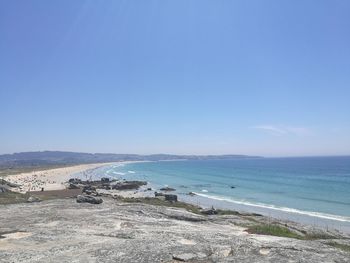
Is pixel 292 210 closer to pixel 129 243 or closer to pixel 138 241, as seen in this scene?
pixel 138 241

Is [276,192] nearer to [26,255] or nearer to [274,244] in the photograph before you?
[274,244]

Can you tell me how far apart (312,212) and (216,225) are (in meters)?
30.8

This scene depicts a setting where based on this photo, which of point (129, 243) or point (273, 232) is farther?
point (273, 232)

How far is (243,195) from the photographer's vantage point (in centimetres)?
8731

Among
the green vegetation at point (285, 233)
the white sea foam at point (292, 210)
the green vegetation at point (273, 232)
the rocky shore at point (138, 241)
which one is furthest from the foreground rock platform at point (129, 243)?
A: the white sea foam at point (292, 210)

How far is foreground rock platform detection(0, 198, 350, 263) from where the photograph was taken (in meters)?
21.7

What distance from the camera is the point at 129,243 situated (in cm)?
2445

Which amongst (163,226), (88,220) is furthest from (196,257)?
(88,220)

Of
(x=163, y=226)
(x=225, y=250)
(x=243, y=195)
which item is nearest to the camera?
(x=225, y=250)

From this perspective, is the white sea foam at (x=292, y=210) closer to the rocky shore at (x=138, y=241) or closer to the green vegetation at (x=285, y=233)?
the green vegetation at (x=285, y=233)

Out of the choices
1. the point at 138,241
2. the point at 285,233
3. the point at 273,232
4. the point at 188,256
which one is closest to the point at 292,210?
the point at 285,233

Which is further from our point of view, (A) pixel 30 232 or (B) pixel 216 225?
(B) pixel 216 225

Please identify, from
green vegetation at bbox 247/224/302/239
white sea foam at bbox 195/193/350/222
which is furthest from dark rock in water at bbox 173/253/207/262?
white sea foam at bbox 195/193/350/222

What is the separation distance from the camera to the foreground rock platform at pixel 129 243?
21703 mm
